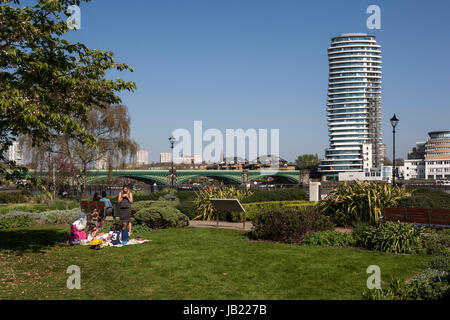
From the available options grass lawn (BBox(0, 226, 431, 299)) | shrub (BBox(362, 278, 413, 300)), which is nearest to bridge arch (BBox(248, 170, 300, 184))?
grass lawn (BBox(0, 226, 431, 299))

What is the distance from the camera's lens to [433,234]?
34.4 ft

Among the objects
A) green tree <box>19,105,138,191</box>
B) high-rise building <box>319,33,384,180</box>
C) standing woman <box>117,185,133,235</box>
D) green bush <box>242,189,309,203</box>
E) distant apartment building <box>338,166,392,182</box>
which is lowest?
distant apartment building <box>338,166,392,182</box>

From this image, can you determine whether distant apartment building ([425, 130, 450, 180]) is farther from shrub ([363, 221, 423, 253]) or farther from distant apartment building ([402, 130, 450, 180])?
shrub ([363, 221, 423, 253])

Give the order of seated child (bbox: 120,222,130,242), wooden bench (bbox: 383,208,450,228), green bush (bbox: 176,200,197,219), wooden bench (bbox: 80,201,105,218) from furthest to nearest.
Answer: green bush (bbox: 176,200,197,219)
wooden bench (bbox: 80,201,105,218)
wooden bench (bbox: 383,208,450,228)
seated child (bbox: 120,222,130,242)

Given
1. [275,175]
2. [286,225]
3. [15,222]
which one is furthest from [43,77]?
[275,175]

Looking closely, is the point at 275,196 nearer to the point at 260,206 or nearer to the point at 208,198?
the point at 260,206

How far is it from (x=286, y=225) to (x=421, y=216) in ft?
13.3

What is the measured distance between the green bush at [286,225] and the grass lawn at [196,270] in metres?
0.66

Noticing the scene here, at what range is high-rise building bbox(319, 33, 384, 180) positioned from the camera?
158m

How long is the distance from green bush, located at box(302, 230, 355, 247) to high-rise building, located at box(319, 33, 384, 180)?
14806cm

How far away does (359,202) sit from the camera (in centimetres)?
1459

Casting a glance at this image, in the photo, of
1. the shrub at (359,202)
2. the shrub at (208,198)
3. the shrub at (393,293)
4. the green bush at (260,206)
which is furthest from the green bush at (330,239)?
the shrub at (208,198)

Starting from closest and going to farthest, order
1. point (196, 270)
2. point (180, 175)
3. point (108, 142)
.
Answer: point (196, 270) < point (108, 142) < point (180, 175)
